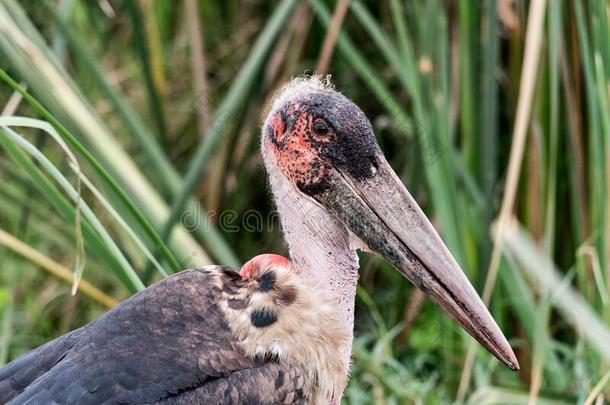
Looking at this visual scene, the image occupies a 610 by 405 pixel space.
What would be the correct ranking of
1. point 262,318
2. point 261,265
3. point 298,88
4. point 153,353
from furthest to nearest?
point 298,88 → point 261,265 → point 262,318 → point 153,353

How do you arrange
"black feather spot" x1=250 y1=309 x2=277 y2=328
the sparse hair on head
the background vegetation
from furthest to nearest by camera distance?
the background vegetation < the sparse hair on head < "black feather spot" x1=250 y1=309 x2=277 y2=328

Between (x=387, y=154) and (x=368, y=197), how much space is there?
2.49 m

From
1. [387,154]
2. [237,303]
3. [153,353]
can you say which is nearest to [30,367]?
[153,353]

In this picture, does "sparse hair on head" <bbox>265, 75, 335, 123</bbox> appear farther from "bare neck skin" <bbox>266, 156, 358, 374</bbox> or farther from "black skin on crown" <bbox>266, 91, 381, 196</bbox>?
"bare neck skin" <bbox>266, 156, 358, 374</bbox>

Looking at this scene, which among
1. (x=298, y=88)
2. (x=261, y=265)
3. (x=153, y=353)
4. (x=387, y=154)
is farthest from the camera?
(x=387, y=154)

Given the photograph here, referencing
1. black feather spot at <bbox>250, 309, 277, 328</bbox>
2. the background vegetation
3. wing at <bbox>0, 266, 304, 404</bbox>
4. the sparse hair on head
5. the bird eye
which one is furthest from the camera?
the background vegetation

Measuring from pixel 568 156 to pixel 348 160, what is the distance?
6.00 ft

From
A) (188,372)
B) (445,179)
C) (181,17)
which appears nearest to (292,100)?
(188,372)

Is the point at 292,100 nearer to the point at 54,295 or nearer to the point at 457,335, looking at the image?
the point at 457,335

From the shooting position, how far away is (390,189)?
2.57m

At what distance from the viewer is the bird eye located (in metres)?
2.56

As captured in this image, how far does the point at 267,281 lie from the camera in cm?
255

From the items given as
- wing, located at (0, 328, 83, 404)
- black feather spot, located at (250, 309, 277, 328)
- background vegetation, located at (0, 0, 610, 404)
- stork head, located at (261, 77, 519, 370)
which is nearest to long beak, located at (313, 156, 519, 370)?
stork head, located at (261, 77, 519, 370)

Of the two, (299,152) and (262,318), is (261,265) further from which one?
(299,152)
